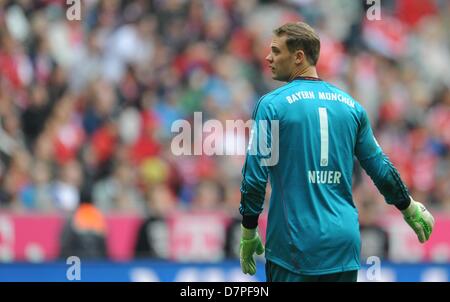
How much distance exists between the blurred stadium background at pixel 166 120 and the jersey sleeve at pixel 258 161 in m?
5.54

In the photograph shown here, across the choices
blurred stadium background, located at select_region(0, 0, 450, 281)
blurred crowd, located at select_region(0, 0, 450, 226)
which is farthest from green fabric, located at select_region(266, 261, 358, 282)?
blurred crowd, located at select_region(0, 0, 450, 226)

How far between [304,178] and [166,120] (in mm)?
8108

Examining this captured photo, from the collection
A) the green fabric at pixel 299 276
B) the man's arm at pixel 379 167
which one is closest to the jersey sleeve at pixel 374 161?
the man's arm at pixel 379 167

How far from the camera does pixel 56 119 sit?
547 inches

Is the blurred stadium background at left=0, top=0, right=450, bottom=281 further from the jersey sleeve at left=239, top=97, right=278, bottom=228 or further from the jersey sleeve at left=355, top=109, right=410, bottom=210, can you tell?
the jersey sleeve at left=239, top=97, right=278, bottom=228

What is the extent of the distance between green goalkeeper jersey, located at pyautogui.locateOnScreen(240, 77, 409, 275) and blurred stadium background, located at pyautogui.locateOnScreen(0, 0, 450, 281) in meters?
5.43

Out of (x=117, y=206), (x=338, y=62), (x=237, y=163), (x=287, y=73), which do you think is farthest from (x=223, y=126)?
(x=287, y=73)

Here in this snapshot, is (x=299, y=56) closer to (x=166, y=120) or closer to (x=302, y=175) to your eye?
(x=302, y=175)

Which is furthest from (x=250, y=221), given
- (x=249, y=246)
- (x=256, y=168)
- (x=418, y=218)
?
(x=418, y=218)

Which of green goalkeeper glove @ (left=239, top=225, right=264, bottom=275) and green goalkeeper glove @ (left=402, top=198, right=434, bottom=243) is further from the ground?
green goalkeeper glove @ (left=402, top=198, right=434, bottom=243)

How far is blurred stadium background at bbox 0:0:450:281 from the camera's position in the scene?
12.1 meters

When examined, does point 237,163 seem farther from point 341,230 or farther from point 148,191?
point 341,230

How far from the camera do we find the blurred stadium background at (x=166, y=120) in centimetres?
1209

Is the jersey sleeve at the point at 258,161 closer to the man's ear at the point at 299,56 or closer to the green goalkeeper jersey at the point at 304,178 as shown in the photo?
the green goalkeeper jersey at the point at 304,178
